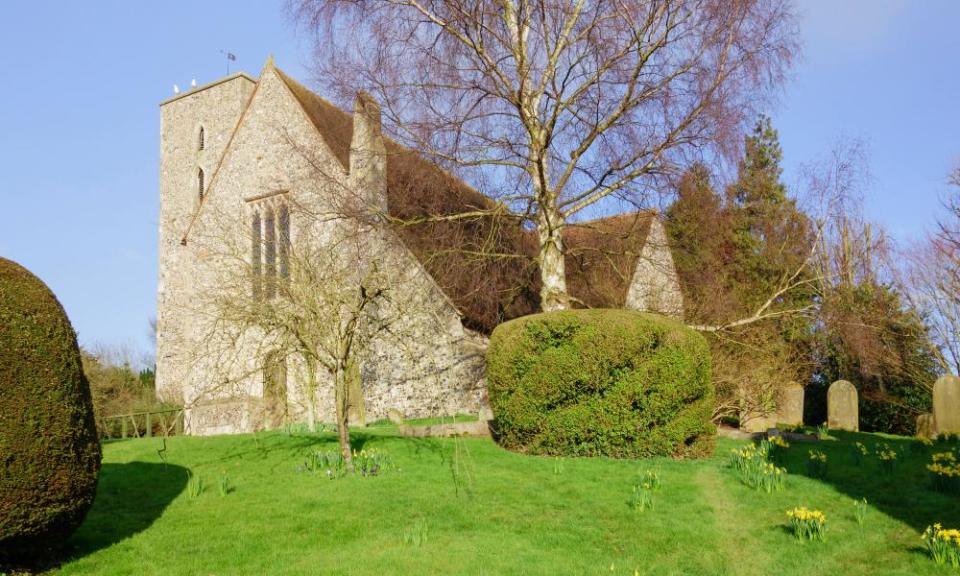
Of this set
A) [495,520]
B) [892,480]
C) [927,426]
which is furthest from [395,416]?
[927,426]

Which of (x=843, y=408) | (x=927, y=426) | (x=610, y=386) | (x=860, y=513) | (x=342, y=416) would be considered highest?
(x=610, y=386)

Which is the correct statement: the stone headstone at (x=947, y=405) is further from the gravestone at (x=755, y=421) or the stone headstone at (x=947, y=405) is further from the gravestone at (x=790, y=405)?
the gravestone at (x=790, y=405)

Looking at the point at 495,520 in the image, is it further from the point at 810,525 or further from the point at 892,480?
the point at 892,480

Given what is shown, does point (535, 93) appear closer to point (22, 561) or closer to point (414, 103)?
point (414, 103)

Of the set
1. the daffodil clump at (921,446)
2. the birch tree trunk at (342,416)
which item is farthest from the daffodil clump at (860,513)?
the birch tree trunk at (342,416)

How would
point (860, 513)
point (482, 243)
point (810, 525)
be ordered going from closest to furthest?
point (810, 525) → point (860, 513) → point (482, 243)

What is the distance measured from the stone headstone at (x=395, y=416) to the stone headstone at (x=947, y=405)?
37.4 feet

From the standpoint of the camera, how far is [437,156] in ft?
43.5

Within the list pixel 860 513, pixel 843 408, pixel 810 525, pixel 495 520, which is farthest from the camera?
pixel 843 408

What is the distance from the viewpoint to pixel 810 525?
277 inches

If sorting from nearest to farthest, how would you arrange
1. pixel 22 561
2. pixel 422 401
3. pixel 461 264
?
pixel 22 561 < pixel 461 264 < pixel 422 401

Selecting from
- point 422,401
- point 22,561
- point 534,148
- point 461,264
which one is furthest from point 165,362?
point 22,561

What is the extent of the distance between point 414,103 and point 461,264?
3.11 m

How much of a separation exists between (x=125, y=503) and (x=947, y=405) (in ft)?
48.5
